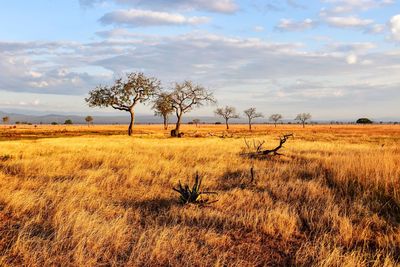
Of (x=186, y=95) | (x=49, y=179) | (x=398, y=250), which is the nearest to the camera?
(x=398, y=250)

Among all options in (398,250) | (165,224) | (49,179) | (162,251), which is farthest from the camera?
(49,179)

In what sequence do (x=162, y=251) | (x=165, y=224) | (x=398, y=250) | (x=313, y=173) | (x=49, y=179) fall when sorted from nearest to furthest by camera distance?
(x=162, y=251) < (x=398, y=250) < (x=165, y=224) < (x=49, y=179) < (x=313, y=173)

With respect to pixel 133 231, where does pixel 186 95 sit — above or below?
above

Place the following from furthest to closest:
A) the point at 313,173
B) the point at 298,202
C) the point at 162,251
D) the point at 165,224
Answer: the point at 313,173 → the point at 298,202 → the point at 165,224 → the point at 162,251

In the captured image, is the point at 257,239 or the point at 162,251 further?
the point at 257,239

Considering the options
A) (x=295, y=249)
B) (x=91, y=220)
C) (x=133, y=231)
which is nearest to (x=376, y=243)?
(x=295, y=249)

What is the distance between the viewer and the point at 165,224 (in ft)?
22.5

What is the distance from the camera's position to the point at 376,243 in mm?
6324

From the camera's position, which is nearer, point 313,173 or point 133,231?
point 133,231

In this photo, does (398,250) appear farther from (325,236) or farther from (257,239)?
(257,239)

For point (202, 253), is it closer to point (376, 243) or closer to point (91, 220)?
point (91, 220)

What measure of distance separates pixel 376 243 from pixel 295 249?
1533 millimetres

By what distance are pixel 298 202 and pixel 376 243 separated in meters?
2.68

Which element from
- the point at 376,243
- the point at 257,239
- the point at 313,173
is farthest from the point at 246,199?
the point at 313,173
